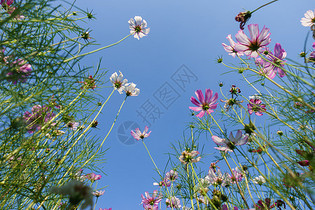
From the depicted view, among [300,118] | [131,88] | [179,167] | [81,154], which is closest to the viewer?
[300,118]

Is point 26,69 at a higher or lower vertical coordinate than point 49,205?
higher

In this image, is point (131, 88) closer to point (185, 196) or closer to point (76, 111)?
point (76, 111)

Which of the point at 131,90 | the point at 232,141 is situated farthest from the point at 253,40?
the point at 131,90

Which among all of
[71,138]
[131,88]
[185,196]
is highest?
[131,88]

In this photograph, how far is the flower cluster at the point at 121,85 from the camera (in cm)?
161

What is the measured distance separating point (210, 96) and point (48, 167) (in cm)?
106

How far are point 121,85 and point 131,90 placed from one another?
0.11 metres

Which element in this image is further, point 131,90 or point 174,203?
point 131,90

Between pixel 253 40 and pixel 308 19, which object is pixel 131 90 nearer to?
pixel 253 40

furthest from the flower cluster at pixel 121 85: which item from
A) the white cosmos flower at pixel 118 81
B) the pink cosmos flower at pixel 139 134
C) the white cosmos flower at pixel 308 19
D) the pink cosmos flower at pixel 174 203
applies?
the white cosmos flower at pixel 308 19

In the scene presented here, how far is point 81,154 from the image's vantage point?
3.67ft

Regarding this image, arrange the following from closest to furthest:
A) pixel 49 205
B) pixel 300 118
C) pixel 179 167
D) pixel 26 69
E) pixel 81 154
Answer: pixel 26 69 → pixel 300 118 → pixel 49 205 → pixel 81 154 → pixel 179 167

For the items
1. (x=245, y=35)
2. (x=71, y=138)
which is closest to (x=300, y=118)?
(x=245, y=35)

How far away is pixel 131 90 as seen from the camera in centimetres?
170
